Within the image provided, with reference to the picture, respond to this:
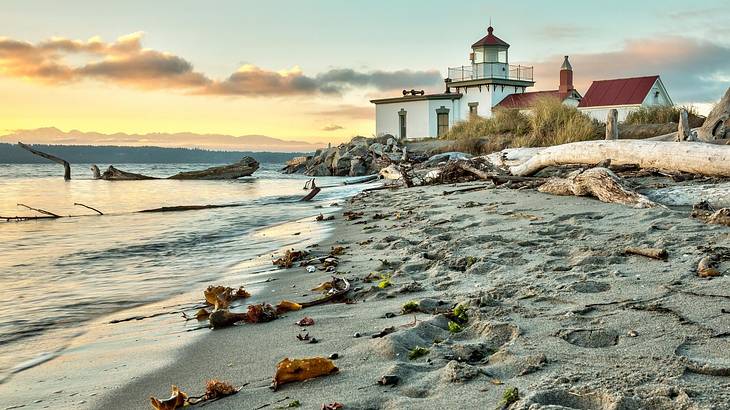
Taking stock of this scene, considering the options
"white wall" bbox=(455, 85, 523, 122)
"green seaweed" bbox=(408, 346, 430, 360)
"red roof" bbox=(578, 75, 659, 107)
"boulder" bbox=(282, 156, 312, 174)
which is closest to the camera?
"green seaweed" bbox=(408, 346, 430, 360)

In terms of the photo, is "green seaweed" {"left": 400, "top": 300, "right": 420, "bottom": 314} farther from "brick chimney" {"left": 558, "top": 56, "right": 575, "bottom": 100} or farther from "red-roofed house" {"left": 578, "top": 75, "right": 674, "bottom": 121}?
"brick chimney" {"left": 558, "top": 56, "right": 575, "bottom": 100}

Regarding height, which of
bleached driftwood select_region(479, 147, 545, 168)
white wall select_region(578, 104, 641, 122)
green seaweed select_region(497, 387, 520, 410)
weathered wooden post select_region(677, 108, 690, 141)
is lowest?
green seaweed select_region(497, 387, 520, 410)

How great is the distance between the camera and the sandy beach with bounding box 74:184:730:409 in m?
2.41

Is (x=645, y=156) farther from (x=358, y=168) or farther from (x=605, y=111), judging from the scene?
(x=605, y=111)

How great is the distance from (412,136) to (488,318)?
159 feet

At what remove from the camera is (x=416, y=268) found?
5289 millimetres

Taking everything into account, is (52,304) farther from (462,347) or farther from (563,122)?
(563,122)

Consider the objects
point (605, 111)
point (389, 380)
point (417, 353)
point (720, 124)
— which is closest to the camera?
point (389, 380)

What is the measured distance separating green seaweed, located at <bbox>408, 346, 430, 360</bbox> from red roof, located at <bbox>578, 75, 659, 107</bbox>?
4395cm

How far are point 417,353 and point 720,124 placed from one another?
13.8 meters

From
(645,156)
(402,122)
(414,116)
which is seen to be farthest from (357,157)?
(645,156)

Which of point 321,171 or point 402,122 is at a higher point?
point 402,122

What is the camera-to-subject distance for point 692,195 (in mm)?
7211

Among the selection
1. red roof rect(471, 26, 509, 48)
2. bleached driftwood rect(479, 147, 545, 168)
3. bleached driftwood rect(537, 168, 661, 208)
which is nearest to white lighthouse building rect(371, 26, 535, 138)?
red roof rect(471, 26, 509, 48)
